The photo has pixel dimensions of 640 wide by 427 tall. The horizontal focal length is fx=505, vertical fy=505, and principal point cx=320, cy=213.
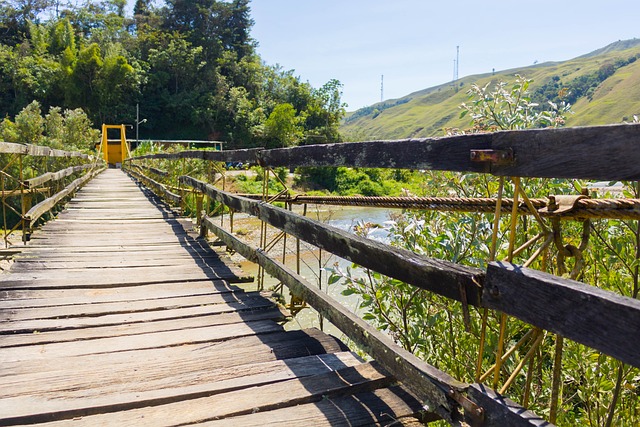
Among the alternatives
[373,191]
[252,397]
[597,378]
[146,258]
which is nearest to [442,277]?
[252,397]

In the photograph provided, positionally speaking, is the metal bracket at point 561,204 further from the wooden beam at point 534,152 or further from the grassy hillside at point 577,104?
the grassy hillside at point 577,104

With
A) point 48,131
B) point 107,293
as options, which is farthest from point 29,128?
point 107,293

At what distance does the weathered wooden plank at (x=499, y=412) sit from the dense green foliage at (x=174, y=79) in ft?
165

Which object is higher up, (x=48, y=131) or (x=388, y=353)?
(x=48, y=131)

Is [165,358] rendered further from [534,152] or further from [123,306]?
[534,152]

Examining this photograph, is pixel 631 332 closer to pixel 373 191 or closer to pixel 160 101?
pixel 373 191

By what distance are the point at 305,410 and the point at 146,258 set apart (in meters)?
2.92

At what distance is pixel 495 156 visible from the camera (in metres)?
1.20

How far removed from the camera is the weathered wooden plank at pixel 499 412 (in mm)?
1094

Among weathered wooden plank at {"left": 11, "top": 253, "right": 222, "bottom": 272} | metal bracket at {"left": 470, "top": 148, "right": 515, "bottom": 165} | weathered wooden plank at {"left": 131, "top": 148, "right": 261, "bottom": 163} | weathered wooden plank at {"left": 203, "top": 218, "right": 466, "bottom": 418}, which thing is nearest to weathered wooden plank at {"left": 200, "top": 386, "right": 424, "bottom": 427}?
weathered wooden plank at {"left": 203, "top": 218, "right": 466, "bottom": 418}

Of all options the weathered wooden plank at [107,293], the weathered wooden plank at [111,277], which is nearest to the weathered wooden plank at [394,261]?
the weathered wooden plank at [107,293]

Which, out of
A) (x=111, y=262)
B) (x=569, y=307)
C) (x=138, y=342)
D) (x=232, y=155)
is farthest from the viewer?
(x=111, y=262)

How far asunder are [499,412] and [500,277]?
310mm

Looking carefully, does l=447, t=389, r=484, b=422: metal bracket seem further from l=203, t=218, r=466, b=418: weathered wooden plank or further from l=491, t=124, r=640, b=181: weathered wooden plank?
l=491, t=124, r=640, b=181: weathered wooden plank
